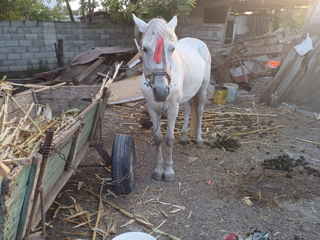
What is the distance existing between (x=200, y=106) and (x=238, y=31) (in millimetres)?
9769

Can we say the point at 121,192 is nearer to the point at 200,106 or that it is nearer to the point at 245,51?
the point at 200,106

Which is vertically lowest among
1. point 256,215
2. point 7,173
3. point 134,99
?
point 256,215

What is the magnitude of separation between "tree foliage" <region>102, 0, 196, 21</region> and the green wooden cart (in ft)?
20.0

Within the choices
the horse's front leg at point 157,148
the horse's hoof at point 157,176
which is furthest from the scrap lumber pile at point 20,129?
the horse's hoof at point 157,176

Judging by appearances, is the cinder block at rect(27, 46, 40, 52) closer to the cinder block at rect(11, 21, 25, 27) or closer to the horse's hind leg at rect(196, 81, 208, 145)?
the cinder block at rect(11, 21, 25, 27)

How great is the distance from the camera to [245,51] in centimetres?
1031

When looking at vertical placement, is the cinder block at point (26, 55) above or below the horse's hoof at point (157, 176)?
above

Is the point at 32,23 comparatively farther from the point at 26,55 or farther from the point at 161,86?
the point at 161,86

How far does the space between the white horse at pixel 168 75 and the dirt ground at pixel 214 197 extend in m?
0.38

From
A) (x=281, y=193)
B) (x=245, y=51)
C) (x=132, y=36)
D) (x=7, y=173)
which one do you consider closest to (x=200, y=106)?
(x=281, y=193)

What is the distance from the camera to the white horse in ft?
9.99

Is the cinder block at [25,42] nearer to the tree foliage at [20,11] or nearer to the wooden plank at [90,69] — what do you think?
the tree foliage at [20,11]

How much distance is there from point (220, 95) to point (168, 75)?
4.86m

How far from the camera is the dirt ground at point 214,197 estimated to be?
2.99m
